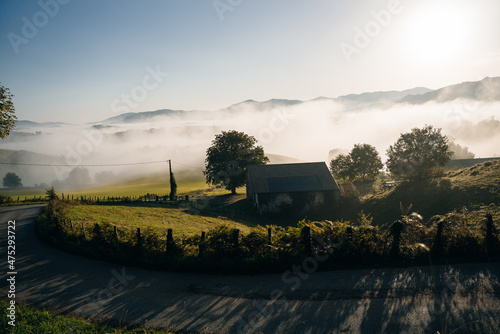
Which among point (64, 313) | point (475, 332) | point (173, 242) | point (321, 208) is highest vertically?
point (173, 242)

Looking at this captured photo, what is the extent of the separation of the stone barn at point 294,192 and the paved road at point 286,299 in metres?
25.2

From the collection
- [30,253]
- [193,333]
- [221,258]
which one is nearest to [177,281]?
[221,258]

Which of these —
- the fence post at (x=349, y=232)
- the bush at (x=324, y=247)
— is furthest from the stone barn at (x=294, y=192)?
the fence post at (x=349, y=232)

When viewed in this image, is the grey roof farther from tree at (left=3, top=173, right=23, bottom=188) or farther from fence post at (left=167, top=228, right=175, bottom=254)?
tree at (left=3, top=173, right=23, bottom=188)

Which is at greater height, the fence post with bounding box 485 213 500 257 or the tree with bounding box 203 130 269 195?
the tree with bounding box 203 130 269 195

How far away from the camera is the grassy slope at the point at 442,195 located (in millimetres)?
26266

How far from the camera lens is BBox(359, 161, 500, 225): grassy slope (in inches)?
1034

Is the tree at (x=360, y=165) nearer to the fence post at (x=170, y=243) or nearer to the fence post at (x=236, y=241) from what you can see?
the fence post at (x=236, y=241)

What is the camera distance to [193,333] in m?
7.41

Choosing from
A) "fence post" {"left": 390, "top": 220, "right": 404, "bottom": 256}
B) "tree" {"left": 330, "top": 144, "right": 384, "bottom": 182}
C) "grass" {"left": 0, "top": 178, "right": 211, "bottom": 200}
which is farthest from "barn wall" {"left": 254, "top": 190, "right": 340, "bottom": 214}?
"tree" {"left": 330, "top": 144, "right": 384, "bottom": 182}

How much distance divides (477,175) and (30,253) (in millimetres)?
45451

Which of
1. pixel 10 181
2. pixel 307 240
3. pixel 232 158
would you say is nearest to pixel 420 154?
pixel 232 158

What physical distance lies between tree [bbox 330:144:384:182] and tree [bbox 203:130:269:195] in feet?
→ 85.4

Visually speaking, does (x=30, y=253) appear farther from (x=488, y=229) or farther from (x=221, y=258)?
(x=488, y=229)
